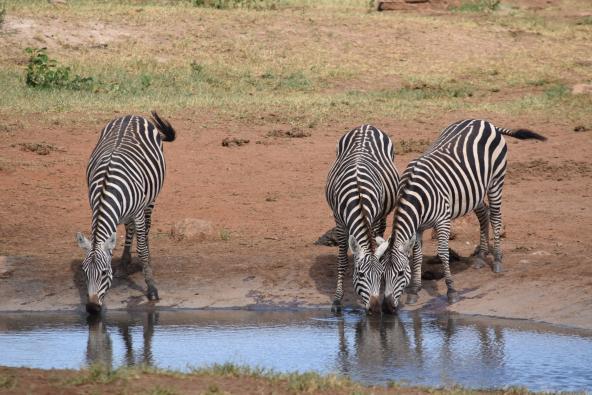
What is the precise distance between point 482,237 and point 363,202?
85.5 inches

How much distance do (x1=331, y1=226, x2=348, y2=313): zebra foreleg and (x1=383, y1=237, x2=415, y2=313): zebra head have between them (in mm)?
669

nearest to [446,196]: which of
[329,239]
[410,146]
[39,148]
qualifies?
[329,239]

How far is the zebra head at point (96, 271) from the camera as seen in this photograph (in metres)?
10.0

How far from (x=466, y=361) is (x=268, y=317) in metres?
2.45

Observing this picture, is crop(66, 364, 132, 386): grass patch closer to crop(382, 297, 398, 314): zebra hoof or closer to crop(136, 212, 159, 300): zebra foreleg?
crop(382, 297, 398, 314): zebra hoof

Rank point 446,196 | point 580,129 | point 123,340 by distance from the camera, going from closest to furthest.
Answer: point 123,340, point 446,196, point 580,129

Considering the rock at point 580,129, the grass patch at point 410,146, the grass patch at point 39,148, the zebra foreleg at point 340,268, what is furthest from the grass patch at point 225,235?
the rock at point 580,129

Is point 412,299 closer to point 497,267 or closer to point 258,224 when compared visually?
point 497,267

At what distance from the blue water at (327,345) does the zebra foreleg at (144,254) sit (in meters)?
0.47

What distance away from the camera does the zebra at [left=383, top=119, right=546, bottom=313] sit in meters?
10.3

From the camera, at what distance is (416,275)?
11070 mm

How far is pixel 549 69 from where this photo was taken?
79.5ft

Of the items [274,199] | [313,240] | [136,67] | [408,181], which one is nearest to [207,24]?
[136,67]

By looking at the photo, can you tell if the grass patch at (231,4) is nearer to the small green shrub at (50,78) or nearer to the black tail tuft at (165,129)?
the small green shrub at (50,78)
